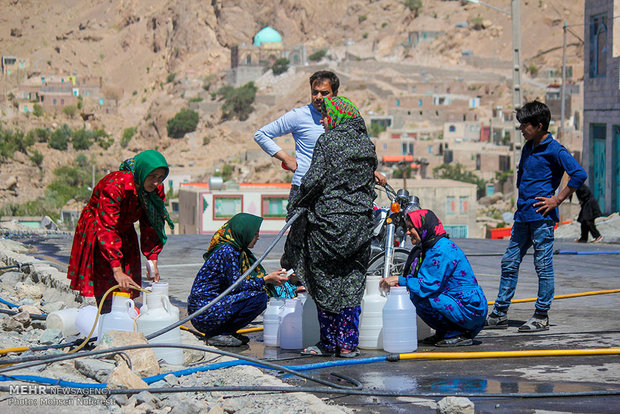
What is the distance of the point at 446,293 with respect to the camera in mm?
5957

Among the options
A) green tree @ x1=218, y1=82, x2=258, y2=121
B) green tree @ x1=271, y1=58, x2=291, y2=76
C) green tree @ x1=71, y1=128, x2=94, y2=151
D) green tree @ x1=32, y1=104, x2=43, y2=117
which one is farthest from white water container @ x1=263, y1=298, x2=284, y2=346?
green tree @ x1=271, y1=58, x2=291, y2=76

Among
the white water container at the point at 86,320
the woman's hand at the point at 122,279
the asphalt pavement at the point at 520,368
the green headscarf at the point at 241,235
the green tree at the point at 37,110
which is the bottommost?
the asphalt pavement at the point at 520,368

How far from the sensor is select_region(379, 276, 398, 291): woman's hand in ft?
19.4

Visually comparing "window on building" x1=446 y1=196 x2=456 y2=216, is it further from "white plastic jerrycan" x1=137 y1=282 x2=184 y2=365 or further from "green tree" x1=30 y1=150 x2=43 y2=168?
"green tree" x1=30 y1=150 x2=43 y2=168

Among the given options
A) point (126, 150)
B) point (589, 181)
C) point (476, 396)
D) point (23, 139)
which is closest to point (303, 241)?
point (476, 396)

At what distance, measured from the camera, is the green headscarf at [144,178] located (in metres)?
5.51

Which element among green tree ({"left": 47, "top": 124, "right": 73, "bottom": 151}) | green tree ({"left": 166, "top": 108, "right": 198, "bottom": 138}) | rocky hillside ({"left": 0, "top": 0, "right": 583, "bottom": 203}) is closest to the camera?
green tree ({"left": 47, "top": 124, "right": 73, "bottom": 151})

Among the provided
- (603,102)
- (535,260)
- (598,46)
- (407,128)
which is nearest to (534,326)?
(535,260)

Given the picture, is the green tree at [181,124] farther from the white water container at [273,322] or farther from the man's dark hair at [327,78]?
the white water container at [273,322]

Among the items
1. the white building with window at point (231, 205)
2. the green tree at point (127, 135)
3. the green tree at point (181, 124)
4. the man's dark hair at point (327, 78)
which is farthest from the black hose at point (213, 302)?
the green tree at point (127, 135)

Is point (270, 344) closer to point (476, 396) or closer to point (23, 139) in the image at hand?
point (476, 396)

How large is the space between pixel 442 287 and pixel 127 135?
104 metres

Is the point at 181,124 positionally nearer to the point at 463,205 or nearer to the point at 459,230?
the point at 463,205

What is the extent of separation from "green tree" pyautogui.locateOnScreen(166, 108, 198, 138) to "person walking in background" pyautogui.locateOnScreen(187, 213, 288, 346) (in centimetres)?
9719
